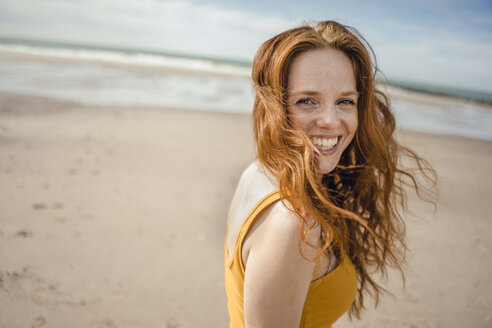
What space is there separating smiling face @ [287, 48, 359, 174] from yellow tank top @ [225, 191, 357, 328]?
1.37 ft

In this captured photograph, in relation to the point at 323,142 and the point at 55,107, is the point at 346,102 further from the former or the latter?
the point at 55,107

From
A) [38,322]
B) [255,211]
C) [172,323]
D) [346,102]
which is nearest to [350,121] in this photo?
[346,102]

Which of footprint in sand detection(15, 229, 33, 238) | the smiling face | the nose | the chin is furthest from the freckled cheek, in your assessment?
footprint in sand detection(15, 229, 33, 238)

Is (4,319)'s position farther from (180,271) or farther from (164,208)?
(164,208)

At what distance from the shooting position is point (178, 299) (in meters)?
3.25

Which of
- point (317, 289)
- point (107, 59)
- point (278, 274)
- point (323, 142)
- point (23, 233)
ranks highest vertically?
point (323, 142)

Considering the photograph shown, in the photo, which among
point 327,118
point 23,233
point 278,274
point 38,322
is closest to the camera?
point 278,274

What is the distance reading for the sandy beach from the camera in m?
3.09

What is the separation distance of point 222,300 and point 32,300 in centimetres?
189

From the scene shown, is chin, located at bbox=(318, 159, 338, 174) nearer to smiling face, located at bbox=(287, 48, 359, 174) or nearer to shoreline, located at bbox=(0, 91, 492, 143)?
smiling face, located at bbox=(287, 48, 359, 174)

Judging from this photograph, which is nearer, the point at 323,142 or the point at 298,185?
the point at 298,185

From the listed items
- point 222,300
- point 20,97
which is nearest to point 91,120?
point 20,97

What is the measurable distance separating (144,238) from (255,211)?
3225mm

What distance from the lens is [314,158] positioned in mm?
1559
